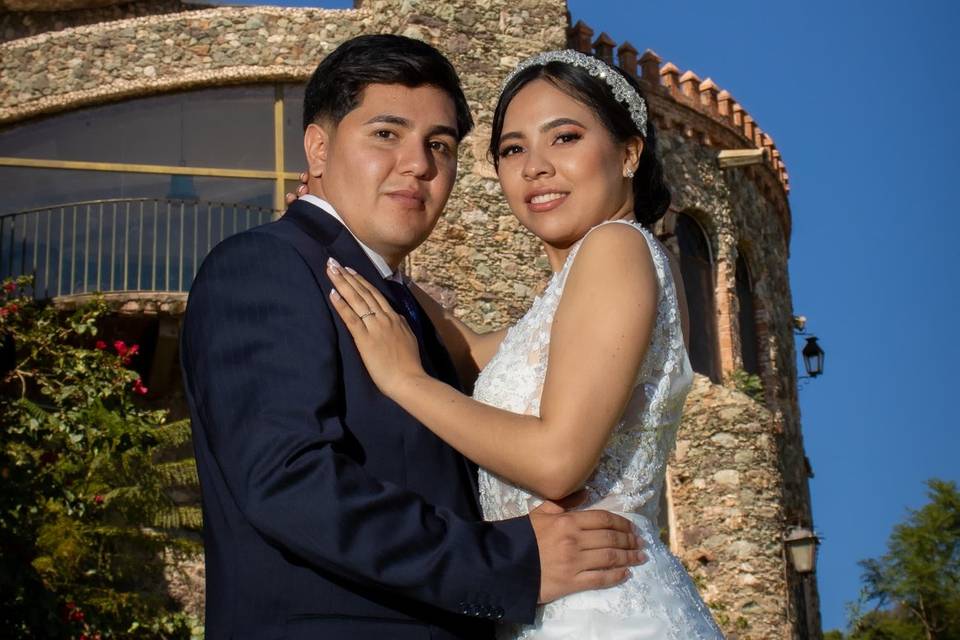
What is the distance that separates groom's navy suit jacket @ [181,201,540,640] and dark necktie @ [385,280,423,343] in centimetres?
29

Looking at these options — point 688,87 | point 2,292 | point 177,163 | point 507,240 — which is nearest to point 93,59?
point 177,163

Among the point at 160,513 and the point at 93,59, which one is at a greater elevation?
the point at 93,59

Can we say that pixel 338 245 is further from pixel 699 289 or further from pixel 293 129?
pixel 699 289

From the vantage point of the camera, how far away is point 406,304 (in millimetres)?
3529

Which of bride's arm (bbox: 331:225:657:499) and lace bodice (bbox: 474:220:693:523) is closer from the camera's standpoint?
bride's arm (bbox: 331:225:657:499)

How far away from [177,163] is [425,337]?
9.88m

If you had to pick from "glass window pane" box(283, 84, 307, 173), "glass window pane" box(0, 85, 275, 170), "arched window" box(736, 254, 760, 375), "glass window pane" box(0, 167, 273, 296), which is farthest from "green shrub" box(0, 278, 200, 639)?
"arched window" box(736, 254, 760, 375)

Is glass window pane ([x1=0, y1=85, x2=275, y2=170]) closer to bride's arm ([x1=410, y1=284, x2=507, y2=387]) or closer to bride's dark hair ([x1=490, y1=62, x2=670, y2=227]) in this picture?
bride's arm ([x1=410, y1=284, x2=507, y2=387])

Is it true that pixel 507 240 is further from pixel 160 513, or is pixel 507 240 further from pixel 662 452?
pixel 662 452

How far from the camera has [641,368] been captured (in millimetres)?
3445

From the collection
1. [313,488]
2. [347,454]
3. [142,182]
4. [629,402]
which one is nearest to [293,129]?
[142,182]

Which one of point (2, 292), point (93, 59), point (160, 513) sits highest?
point (93, 59)

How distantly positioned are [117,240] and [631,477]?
10.1 m

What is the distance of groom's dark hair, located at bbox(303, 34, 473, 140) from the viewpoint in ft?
11.4
